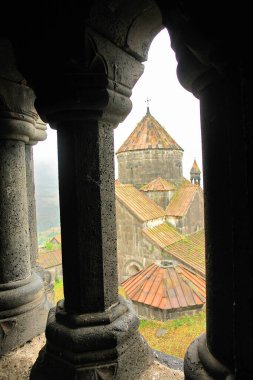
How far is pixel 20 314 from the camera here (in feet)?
5.68

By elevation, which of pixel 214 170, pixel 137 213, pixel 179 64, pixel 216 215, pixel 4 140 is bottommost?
pixel 137 213

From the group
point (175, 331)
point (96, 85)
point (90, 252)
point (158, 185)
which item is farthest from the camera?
point (158, 185)

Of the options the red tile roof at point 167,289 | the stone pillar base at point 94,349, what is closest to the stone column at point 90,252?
the stone pillar base at point 94,349

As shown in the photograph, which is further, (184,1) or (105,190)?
(105,190)

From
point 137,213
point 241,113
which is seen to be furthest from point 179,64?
point 137,213

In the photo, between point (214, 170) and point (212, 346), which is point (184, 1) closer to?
point (214, 170)

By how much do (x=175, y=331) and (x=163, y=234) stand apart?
488 cm

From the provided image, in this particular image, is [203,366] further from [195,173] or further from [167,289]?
[195,173]

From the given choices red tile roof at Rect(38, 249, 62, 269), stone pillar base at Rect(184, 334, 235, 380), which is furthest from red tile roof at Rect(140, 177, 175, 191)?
stone pillar base at Rect(184, 334, 235, 380)

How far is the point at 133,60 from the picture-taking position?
130 cm

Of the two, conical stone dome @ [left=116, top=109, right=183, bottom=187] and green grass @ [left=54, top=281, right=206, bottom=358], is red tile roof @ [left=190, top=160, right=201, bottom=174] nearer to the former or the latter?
conical stone dome @ [left=116, top=109, right=183, bottom=187]

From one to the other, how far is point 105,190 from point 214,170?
546 mm

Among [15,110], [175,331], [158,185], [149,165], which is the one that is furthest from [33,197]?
[149,165]

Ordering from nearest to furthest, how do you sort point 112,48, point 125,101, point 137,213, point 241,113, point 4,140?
point 241,113, point 112,48, point 125,101, point 4,140, point 137,213
